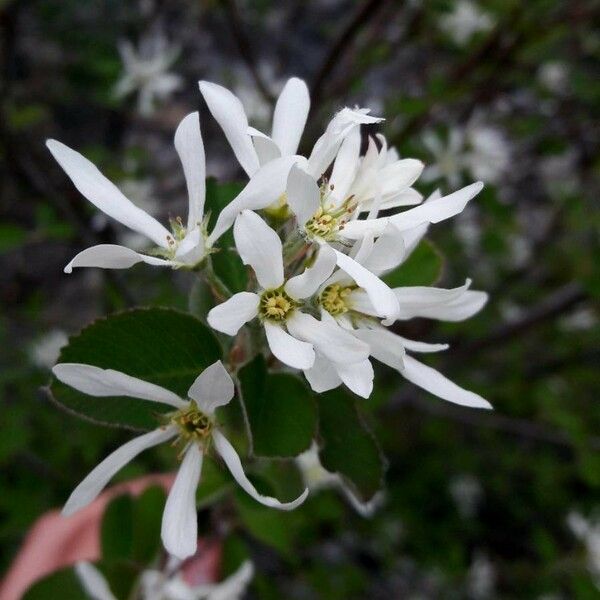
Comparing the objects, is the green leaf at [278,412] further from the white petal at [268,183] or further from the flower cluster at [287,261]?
the white petal at [268,183]

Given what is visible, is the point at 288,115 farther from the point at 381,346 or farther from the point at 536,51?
the point at 536,51

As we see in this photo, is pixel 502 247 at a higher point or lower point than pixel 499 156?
lower

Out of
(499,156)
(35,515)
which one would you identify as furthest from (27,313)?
(499,156)

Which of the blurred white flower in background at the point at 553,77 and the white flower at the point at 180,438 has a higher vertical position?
the white flower at the point at 180,438

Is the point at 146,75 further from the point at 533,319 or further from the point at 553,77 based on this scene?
the point at 553,77

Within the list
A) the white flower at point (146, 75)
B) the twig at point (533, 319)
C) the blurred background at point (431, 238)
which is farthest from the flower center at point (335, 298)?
the white flower at point (146, 75)
